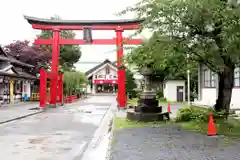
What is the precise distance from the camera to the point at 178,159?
24.8 ft

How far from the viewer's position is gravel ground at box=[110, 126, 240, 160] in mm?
7898

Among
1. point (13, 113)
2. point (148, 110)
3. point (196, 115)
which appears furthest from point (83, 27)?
point (196, 115)

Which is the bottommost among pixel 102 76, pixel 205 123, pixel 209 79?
pixel 205 123

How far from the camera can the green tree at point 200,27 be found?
35.0ft

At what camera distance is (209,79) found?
1077 inches

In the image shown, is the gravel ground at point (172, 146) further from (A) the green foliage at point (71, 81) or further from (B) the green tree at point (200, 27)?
(A) the green foliage at point (71, 81)

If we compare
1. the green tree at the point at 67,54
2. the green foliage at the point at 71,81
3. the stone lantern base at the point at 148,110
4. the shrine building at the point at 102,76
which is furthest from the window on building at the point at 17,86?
the shrine building at the point at 102,76

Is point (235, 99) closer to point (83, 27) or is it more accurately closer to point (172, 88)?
point (83, 27)

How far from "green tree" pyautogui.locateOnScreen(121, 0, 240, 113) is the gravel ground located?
2890 millimetres

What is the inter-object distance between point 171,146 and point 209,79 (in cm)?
1899

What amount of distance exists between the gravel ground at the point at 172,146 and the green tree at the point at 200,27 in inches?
114

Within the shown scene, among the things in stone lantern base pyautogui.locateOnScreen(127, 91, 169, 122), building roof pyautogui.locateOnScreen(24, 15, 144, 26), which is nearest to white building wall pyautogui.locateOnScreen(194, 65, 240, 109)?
stone lantern base pyautogui.locateOnScreen(127, 91, 169, 122)

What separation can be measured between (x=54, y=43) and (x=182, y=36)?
23.2 m

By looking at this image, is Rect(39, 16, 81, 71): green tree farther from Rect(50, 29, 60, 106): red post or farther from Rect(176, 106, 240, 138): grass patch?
Rect(176, 106, 240, 138): grass patch
